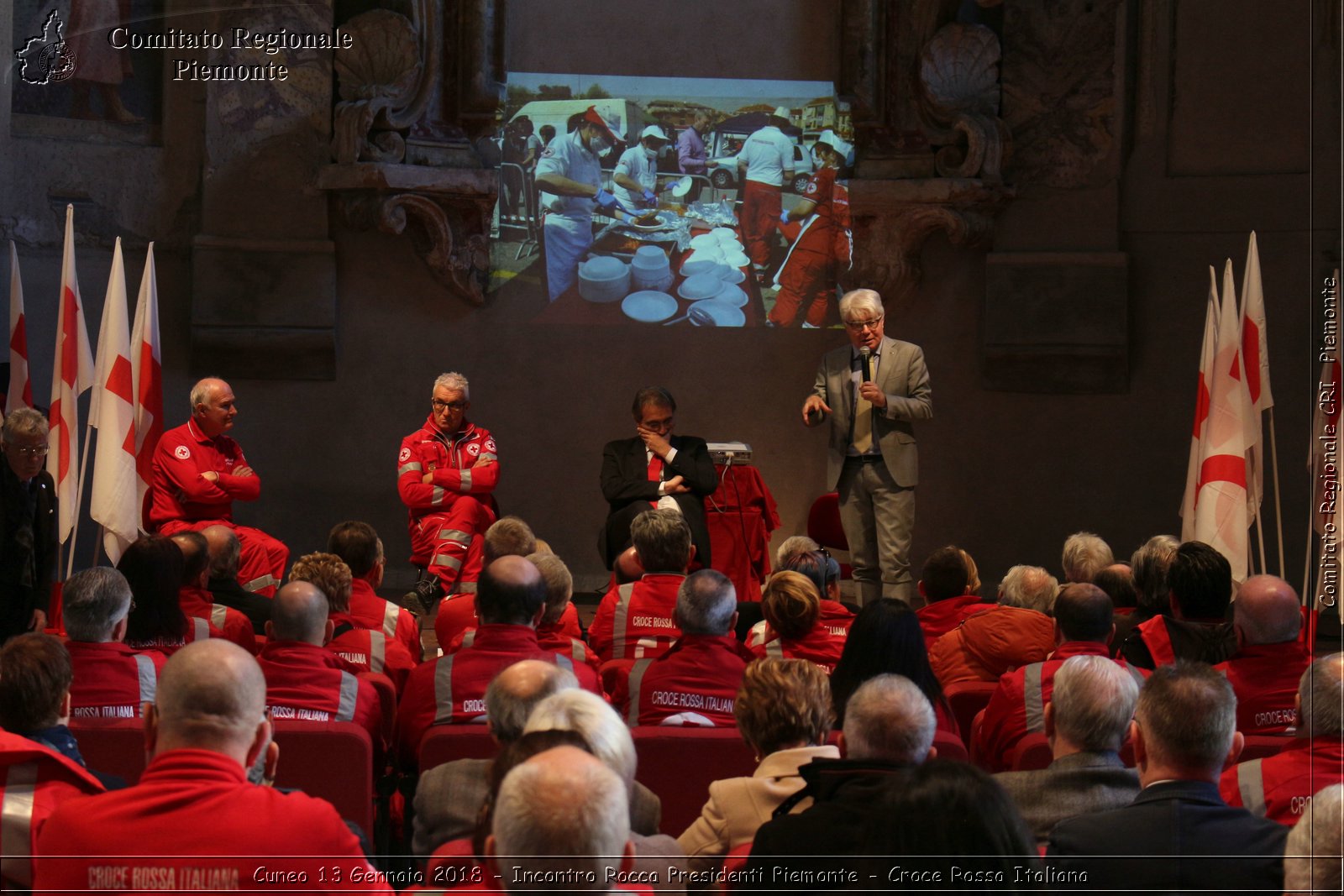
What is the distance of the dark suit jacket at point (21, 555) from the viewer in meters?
5.64

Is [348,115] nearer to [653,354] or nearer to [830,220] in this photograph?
[653,354]

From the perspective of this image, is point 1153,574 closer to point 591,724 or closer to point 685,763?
point 685,763

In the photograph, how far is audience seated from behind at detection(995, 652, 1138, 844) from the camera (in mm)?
2746

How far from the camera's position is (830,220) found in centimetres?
823

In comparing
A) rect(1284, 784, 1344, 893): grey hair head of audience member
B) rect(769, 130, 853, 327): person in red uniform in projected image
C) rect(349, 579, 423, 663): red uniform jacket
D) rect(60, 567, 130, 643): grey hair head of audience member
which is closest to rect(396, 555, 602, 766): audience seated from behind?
rect(60, 567, 130, 643): grey hair head of audience member

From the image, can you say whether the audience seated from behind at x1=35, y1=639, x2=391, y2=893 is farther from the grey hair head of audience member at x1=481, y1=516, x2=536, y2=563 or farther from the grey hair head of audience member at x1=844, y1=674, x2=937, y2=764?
the grey hair head of audience member at x1=481, y1=516, x2=536, y2=563

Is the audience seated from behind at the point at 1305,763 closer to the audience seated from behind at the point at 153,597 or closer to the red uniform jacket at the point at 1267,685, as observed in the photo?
the red uniform jacket at the point at 1267,685

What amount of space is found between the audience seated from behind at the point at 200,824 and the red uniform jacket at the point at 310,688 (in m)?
1.24

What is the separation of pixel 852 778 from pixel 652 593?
2.14 metres

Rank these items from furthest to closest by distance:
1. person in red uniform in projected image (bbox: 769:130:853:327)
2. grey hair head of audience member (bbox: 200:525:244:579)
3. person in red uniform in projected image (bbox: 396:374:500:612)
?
person in red uniform in projected image (bbox: 769:130:853:327) → person in red uniform in projected image (bbox: 396:374:500:612) → grey hair head of audience member (bbox: 200:525:244:579)

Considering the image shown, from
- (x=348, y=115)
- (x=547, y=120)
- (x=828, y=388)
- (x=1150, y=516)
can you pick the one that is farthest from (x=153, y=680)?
(x=1150, y=516)

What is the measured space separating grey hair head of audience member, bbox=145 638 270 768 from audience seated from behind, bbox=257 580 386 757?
1220 millimetres

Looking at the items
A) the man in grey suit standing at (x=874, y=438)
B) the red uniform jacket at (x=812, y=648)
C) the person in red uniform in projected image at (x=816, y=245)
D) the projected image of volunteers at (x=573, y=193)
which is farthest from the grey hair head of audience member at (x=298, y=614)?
the person in red uniform in projected image at (x=816, y=245)

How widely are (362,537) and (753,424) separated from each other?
12.6 ft
